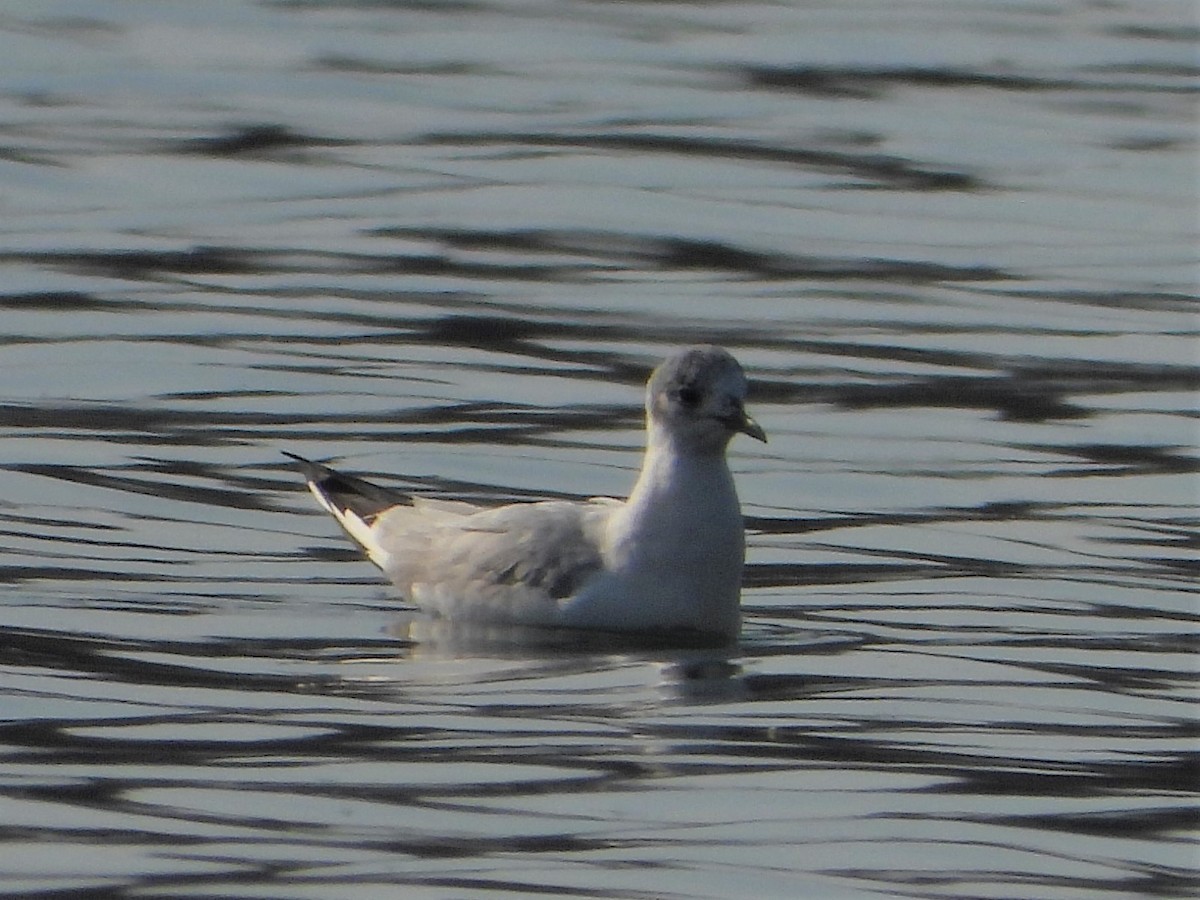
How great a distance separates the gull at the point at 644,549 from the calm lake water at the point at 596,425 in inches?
8.1

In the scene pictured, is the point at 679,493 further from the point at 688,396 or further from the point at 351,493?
the point at 351,493

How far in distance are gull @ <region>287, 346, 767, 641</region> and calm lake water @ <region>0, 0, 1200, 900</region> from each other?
20 centimetres

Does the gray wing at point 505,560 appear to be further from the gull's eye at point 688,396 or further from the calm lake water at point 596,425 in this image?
the gull's eye at point 688,396

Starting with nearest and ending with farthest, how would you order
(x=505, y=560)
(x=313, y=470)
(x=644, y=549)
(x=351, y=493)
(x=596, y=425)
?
(x=644, y=549) < (x=505, y=560) < (x=351, y=493) < (x=313, y=470) < (x=596, y=425)

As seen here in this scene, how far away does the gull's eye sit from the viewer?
10.6 metres

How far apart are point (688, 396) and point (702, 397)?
48mm

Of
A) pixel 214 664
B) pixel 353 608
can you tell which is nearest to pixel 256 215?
pixel 353 608

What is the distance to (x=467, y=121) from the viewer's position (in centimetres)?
2034

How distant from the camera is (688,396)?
1064cm

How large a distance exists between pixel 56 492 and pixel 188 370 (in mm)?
2225

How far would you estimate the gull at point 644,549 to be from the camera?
1049 cm

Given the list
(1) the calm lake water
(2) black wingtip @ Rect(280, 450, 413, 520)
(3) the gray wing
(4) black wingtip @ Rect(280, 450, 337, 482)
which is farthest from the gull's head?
(4) black wingtip @ Rect(280, 450, 337, 482)

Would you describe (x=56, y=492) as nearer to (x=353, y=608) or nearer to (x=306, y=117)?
(x=353, y=608)

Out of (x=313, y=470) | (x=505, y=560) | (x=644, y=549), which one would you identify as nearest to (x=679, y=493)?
(x=644, y=549)
